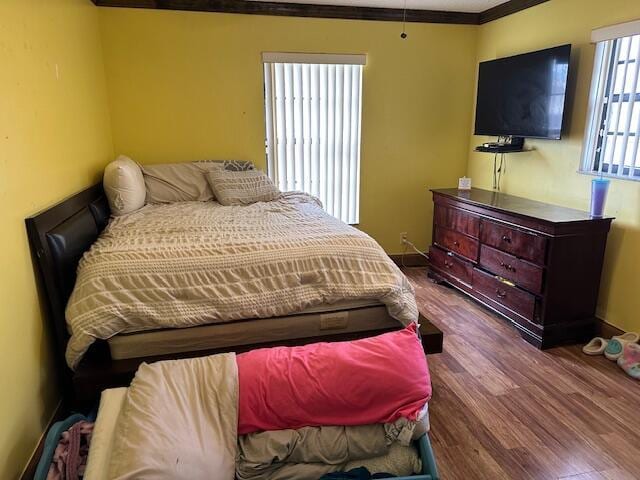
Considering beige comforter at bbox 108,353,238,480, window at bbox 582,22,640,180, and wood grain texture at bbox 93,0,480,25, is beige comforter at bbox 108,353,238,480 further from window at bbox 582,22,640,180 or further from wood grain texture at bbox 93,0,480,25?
wood grain texture at bbox 93,0,480,25

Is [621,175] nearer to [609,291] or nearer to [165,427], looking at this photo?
[609,291]

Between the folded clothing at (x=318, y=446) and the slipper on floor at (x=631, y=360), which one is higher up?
A: the folded clothing at (x=318, y=446)

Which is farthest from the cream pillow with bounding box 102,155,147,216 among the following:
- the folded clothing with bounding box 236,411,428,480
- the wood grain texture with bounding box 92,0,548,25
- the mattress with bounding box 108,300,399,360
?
the folded clothing with bounding box 236,411,428,480

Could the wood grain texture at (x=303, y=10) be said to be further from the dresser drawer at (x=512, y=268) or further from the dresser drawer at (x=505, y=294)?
the dresser drawer at (x=505, y=294)

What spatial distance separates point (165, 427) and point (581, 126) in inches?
119

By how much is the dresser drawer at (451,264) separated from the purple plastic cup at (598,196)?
0.95 meters

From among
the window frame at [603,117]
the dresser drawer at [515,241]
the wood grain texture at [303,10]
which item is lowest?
the dresser drawer at [515,241]

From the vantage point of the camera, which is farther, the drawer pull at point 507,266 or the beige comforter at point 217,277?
the drawer pull at point 507,266

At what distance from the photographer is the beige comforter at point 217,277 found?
188 centimetres

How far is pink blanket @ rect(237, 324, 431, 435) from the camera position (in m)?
1.53

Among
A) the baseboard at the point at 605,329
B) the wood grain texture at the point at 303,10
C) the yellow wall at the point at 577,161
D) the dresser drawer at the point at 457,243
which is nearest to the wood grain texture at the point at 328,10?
the wood grain texture at the point at 303,10

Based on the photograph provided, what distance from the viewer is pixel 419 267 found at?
433 cm

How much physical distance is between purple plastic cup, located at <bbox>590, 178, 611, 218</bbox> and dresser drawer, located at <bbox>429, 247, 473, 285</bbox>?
3.13 ft

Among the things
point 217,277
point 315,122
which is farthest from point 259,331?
point 315,122
